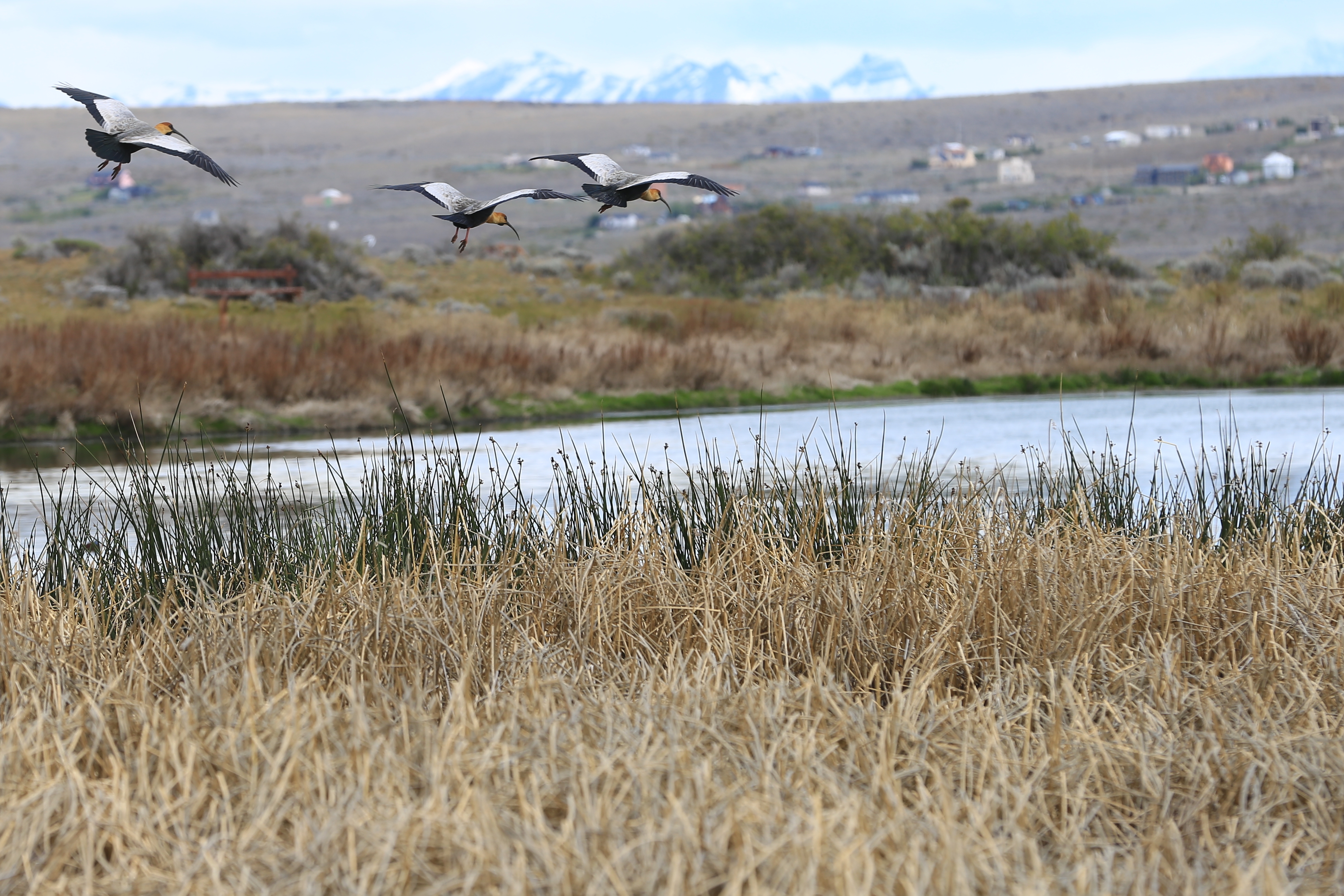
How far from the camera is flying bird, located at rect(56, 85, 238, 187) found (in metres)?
2.64

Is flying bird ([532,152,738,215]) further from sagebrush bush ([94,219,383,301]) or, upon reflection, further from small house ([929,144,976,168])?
small house ([929,144,976,168])

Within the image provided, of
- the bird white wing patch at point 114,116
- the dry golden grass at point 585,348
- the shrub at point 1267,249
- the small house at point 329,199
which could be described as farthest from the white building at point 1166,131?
the bird white wing patch at point 114,116

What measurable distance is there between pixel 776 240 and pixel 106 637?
95.5 feet

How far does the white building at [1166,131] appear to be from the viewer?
3812 inches

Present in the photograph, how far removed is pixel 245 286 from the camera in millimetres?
27750

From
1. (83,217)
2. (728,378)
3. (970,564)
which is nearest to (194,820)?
(970,564)

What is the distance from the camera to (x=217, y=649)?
4.34 metres

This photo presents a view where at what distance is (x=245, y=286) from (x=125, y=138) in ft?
86.3

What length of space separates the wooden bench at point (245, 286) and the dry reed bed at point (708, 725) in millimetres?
20167

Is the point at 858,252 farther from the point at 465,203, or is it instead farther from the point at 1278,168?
the point at 1278,168

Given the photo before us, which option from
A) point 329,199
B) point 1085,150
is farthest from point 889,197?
point 329,199

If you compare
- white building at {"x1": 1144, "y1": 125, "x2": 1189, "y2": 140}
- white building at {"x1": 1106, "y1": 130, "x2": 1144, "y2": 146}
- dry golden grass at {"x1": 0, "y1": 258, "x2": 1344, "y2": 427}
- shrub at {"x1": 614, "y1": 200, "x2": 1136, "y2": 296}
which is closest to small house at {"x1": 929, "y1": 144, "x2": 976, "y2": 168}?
white building at {"x1": 1106, "y1": 130, "x2": 1144, "y2": 146}

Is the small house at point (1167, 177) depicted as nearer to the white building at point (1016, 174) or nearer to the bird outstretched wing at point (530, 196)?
the white building at point (1016, 174)

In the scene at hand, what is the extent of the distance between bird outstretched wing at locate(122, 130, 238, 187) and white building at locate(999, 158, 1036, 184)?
78.4 meters
